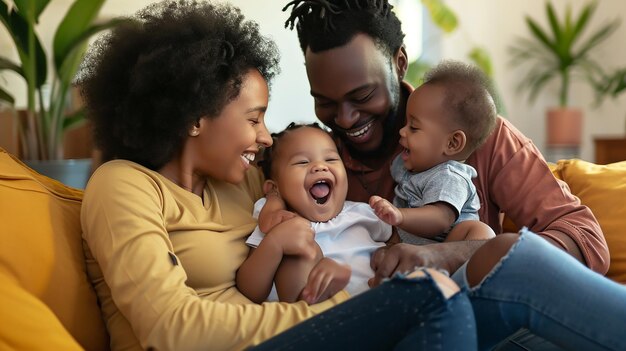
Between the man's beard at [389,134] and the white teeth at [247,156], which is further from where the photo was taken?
the man's beard at [389,134]

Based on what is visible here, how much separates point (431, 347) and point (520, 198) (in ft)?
2.46

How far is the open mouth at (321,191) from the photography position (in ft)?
5.91

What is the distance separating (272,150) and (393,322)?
701mm

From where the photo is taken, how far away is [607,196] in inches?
86.8

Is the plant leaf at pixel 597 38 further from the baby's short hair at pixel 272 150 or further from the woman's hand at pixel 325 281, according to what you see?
the woman's hand at pixel 325 281

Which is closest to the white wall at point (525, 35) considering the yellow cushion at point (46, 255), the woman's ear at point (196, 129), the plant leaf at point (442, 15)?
the plant leaf at point (442, 15)

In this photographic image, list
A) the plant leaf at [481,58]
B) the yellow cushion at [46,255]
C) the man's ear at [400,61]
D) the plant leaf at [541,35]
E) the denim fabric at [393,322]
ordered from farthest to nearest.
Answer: the plant leaf at [541,35]
the plant leaf at [481,58]
the man's ear at [400,61]
the yellow cushion at [46,255]
the denim fabric at [393,322]

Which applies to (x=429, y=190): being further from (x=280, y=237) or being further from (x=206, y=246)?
(x=206, y=246)

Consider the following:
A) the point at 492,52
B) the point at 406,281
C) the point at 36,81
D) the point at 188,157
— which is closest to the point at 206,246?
the point at 188,157

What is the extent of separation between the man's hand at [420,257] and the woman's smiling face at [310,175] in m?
0.19

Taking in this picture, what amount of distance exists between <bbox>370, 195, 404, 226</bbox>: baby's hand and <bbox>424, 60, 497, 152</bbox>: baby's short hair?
34 cm

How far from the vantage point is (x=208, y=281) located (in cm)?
164

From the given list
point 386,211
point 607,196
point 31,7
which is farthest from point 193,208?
point 31,7

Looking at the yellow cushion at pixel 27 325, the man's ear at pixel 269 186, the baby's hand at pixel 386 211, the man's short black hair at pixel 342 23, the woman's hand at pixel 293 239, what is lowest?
the yellow cushion at pixel 27 325
